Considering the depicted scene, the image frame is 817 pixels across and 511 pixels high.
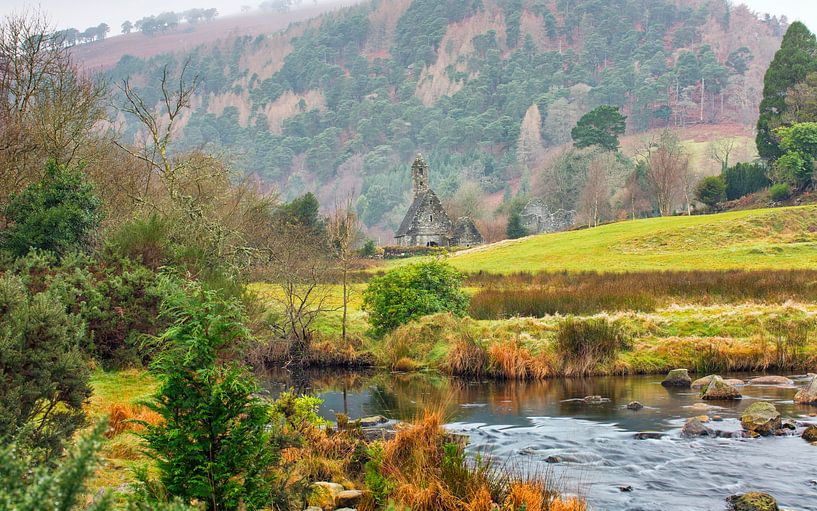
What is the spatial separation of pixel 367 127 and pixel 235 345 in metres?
188

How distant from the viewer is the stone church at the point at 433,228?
84250 mm

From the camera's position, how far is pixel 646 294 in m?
28.2

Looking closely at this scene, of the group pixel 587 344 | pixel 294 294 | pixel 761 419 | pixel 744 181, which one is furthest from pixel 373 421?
pixel 744 181

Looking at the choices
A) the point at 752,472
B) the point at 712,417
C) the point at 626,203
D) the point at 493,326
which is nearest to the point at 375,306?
the point at 493,326

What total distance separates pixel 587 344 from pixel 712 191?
175 feet

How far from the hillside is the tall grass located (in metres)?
6.74

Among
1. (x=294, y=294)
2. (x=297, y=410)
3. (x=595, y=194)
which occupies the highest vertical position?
(x=595, y=194)

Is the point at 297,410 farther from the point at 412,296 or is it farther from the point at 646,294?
the point at 646,294

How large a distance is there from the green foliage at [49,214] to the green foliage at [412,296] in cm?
938

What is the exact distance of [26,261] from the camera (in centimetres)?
1722

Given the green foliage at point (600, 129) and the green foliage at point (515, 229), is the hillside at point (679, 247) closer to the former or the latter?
the green foliage at point (515, 229)

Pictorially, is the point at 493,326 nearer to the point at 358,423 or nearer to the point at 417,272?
the point at 417,272

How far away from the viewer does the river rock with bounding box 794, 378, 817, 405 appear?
50.7 ft

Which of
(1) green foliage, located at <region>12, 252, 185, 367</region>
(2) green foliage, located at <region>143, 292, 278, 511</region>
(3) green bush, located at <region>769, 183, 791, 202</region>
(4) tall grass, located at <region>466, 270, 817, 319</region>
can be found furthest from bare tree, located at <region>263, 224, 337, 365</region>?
(3) green bush, located at <region>769, 183, 791, 202</region>
